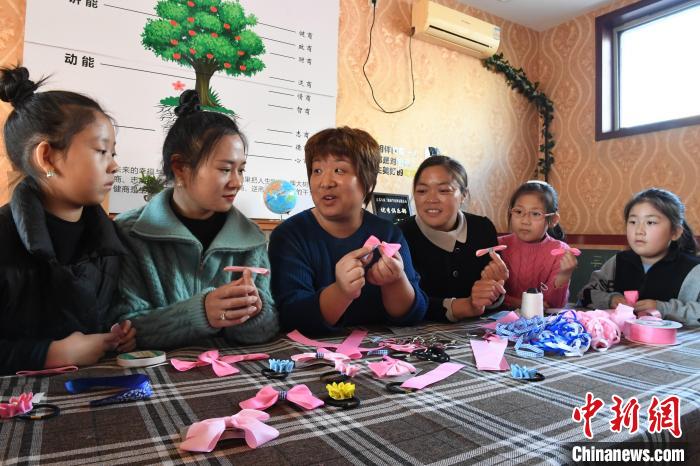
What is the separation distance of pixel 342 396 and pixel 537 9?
3563mm

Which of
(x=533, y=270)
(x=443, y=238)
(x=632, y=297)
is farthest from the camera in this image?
(x=533, y=270)

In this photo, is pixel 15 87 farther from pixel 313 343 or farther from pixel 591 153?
pixel 591 153

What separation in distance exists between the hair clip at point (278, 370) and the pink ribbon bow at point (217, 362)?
0.06 metres

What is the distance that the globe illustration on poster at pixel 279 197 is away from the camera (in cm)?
241

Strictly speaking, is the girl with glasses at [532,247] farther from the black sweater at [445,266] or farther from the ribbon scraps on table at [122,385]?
the ribbon scraps on table at [122,385]

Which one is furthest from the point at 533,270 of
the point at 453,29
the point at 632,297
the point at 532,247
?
the point at 453,29

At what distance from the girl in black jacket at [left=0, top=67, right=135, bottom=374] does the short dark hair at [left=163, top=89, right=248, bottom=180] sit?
7.5 inches

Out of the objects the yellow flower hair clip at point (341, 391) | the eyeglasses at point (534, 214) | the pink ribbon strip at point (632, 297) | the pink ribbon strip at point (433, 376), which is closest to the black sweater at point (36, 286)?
the yellow flower hair clip at point (341, 391)

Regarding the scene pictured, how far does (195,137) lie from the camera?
114 cm

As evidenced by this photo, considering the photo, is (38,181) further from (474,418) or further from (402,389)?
(474,418)

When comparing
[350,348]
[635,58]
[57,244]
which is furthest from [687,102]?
[57,244]

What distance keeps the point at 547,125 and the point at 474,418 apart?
354 centimetres

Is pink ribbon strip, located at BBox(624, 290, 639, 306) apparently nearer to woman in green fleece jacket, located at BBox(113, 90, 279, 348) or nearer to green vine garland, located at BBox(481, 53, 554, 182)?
woman in green fleece jacket, located at BBox(113, 90, 279, 348)

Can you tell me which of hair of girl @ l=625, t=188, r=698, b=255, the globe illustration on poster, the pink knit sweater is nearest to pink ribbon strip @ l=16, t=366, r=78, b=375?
the pink knit sweater
